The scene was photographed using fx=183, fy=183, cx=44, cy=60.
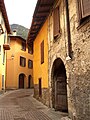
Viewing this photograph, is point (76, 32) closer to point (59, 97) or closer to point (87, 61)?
point (87, 61)

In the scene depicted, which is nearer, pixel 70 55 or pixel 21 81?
pixel 70 55

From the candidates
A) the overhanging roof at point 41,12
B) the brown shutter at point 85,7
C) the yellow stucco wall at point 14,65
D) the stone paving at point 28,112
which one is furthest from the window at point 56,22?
the yellow stucco wall at point 14,65

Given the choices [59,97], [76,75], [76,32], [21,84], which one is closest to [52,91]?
[59,97]

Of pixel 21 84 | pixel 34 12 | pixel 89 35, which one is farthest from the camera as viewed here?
pixel 21 84

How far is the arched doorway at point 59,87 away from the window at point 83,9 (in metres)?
3.82

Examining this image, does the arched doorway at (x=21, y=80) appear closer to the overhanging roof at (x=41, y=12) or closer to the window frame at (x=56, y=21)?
the overhanging roof at (x=41, y=12)

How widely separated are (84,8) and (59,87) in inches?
204

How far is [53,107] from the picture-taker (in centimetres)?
998

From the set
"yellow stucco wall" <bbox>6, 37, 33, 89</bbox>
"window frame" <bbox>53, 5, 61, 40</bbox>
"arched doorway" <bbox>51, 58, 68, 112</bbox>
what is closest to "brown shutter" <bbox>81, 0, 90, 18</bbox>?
"window frame" <bbox>53, 5, 61, 40</bbox>

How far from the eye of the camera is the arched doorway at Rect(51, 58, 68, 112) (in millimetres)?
9695

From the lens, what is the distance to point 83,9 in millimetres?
5852

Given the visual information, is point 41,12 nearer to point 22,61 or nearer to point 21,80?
point 22,61

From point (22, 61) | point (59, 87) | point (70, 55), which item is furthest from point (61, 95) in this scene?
point (22, 61)

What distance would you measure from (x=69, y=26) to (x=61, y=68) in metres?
3.18
